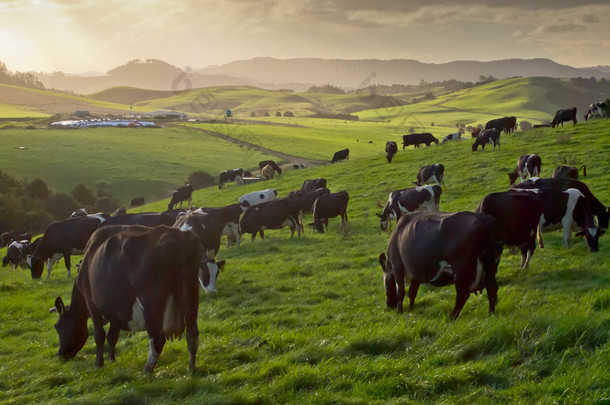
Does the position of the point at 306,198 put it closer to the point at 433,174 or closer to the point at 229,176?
the point at 433,174

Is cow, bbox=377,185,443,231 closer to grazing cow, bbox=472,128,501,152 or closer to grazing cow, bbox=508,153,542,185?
grazing cow, bbox=508,153,542,185

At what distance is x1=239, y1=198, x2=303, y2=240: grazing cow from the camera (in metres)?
21.2

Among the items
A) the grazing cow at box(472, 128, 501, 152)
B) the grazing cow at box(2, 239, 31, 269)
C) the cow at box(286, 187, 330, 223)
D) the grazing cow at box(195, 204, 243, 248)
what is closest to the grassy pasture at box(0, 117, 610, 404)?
the grazing cow at box(195, 204, 243, 248)

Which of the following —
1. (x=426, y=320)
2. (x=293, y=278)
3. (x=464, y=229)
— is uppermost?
(x=464, y=229)

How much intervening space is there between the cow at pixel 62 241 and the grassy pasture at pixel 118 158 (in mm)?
33275

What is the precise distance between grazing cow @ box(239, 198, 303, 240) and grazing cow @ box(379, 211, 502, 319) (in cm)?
1249

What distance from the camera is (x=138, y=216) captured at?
726 inches

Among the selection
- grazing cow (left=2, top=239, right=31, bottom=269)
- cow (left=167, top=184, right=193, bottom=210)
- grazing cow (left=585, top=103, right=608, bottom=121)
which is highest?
grazing cow (left=585, top=103, right=608, bottom=121)

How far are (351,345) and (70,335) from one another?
16.4 ft

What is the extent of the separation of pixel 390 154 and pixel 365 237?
19988 mm

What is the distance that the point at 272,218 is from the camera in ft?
69.6

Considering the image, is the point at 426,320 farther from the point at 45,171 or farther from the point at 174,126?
the point at 174,126

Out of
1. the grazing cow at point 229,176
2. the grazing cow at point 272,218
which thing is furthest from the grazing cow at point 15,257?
the grazing cow at point 229,176

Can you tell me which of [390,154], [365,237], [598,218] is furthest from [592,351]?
[390,154]
